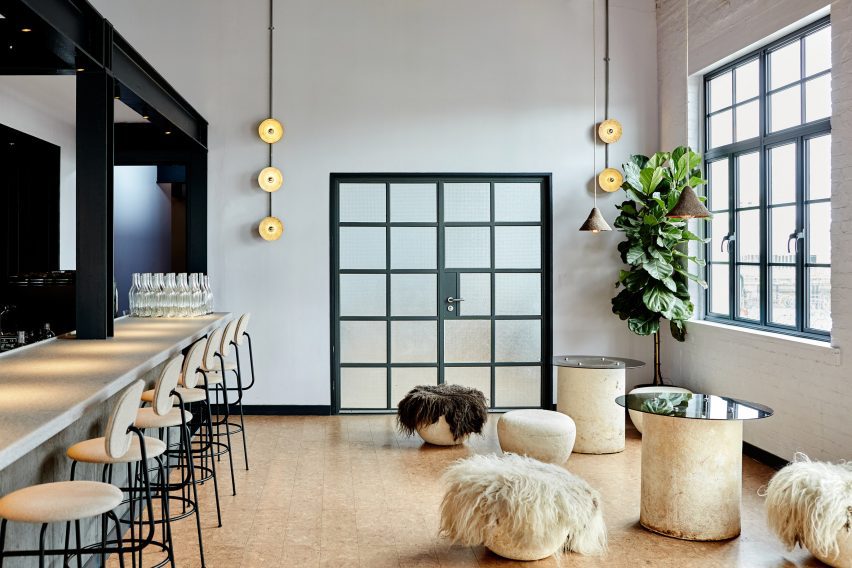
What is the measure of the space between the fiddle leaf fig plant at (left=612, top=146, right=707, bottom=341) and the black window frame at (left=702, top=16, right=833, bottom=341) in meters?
0.23

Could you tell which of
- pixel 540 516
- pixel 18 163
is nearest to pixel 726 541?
pixel 540 516

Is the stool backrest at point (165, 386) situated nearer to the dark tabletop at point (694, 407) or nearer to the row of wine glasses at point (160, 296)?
the dark tabletop at point (694, 407)

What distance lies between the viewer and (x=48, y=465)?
346cm

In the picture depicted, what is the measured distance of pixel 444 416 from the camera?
6262mm

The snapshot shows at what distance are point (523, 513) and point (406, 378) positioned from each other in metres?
4.03

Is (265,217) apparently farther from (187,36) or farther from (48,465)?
(48,465)

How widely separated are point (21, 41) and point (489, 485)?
11.3ft

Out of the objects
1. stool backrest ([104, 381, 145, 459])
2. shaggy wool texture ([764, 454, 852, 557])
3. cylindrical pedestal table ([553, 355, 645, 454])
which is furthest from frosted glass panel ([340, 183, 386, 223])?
stool backrest ([104, 381, 145, 459])

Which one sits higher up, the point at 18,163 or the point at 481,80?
the point at 481,80

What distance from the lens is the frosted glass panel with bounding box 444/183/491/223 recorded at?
777 cm

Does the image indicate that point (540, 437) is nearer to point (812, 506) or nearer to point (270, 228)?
point (812, 506)

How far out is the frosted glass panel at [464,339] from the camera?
782 cm

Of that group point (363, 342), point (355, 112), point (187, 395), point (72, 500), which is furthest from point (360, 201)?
point (72, 500)

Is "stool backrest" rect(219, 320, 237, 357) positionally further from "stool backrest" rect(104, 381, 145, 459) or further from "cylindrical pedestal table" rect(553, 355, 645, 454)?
"cylindrical pedestal table" rect(553, 355, 645, 454)
